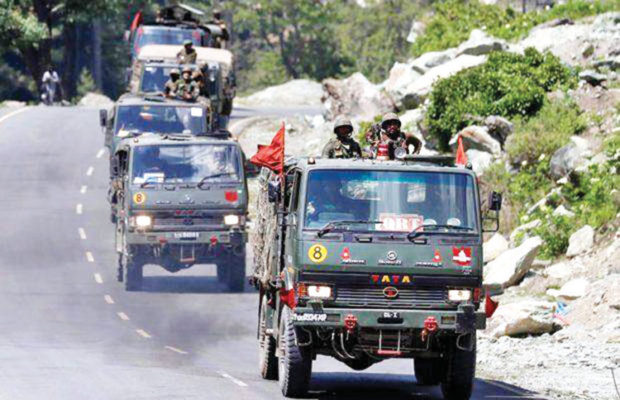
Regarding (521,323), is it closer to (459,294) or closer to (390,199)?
(459,294)

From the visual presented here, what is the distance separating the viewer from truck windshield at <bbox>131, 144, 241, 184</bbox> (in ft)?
96.4

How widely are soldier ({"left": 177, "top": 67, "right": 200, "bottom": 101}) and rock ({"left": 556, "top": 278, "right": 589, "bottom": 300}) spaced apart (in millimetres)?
12350

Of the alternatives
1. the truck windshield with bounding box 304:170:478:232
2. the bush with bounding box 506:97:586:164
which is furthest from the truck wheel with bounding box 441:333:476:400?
the bush with bounding box 506:97:586:164

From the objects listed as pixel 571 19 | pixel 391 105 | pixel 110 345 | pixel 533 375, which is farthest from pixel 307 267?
pixel 571 19

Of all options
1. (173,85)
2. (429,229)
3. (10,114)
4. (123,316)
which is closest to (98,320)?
(123,316)

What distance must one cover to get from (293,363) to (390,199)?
218 centimetres

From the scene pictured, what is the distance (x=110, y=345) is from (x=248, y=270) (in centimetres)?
1085

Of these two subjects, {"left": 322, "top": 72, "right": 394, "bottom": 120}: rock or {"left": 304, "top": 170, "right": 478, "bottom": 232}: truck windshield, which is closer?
{"left": 304, "top": 170, "right": 478, "bottom": 232}: truck windshield

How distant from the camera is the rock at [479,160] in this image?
3647cm

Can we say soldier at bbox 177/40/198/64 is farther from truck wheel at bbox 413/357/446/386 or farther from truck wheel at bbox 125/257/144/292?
truck wheel at bbox 413/357/446/386

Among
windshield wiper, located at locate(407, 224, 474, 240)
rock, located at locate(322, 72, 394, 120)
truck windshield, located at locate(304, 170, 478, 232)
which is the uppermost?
rock, located at locate(322, 72, 394, 120)

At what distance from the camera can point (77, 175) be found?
45.6m

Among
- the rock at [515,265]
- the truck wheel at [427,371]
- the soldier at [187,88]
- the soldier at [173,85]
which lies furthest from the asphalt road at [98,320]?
the rock at [515,265]

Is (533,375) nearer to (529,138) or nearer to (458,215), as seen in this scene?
(458,215)
